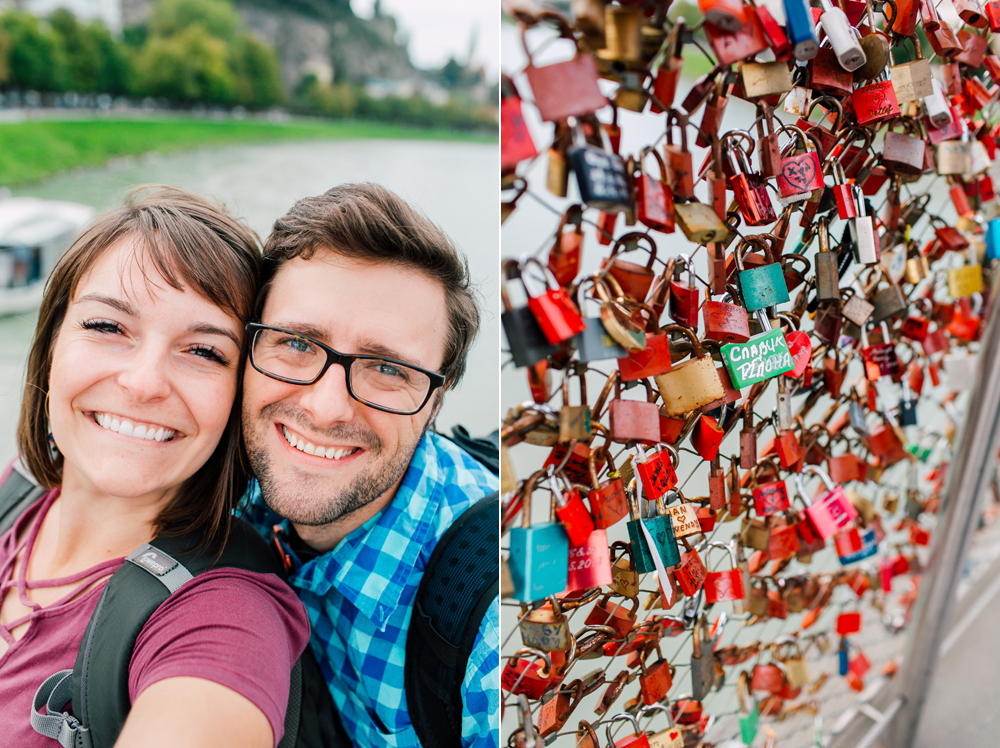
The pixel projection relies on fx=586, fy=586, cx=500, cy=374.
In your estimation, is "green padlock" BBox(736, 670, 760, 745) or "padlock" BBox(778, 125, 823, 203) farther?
"green padlock" BBox(736, 670, 760, 745)

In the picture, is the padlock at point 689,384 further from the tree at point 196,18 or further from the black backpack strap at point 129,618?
the tree at point 196,18

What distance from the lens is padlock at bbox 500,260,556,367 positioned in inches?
20.1

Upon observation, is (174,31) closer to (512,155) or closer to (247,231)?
(247,231)

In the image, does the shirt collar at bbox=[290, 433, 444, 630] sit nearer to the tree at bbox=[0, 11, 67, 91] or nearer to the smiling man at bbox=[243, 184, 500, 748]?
the smiling man at bbox=[243, 184, 500, 748]

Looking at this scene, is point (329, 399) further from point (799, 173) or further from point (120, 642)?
point (799, 173)

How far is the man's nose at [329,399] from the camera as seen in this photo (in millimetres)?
922

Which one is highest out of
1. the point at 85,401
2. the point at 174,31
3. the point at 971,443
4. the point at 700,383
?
the point at 174,31

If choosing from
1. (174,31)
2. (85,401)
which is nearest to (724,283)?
(85,401)

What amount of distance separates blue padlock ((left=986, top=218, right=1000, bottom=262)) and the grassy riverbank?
22.3 feet

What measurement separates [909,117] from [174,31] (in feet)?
32.6

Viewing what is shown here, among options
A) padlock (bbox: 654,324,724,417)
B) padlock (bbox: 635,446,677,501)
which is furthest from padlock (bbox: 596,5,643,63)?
padlock (bbox: 635,446,677,501)

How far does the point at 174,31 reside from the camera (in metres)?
8.16

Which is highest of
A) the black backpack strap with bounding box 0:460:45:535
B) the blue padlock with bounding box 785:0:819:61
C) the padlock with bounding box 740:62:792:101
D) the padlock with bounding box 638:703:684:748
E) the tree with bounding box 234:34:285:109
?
the tree with bounding box 234:34:285:109

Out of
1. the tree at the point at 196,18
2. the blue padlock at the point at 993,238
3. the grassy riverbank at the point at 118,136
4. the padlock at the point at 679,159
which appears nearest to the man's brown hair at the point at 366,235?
the padlock at the point at 679,159
